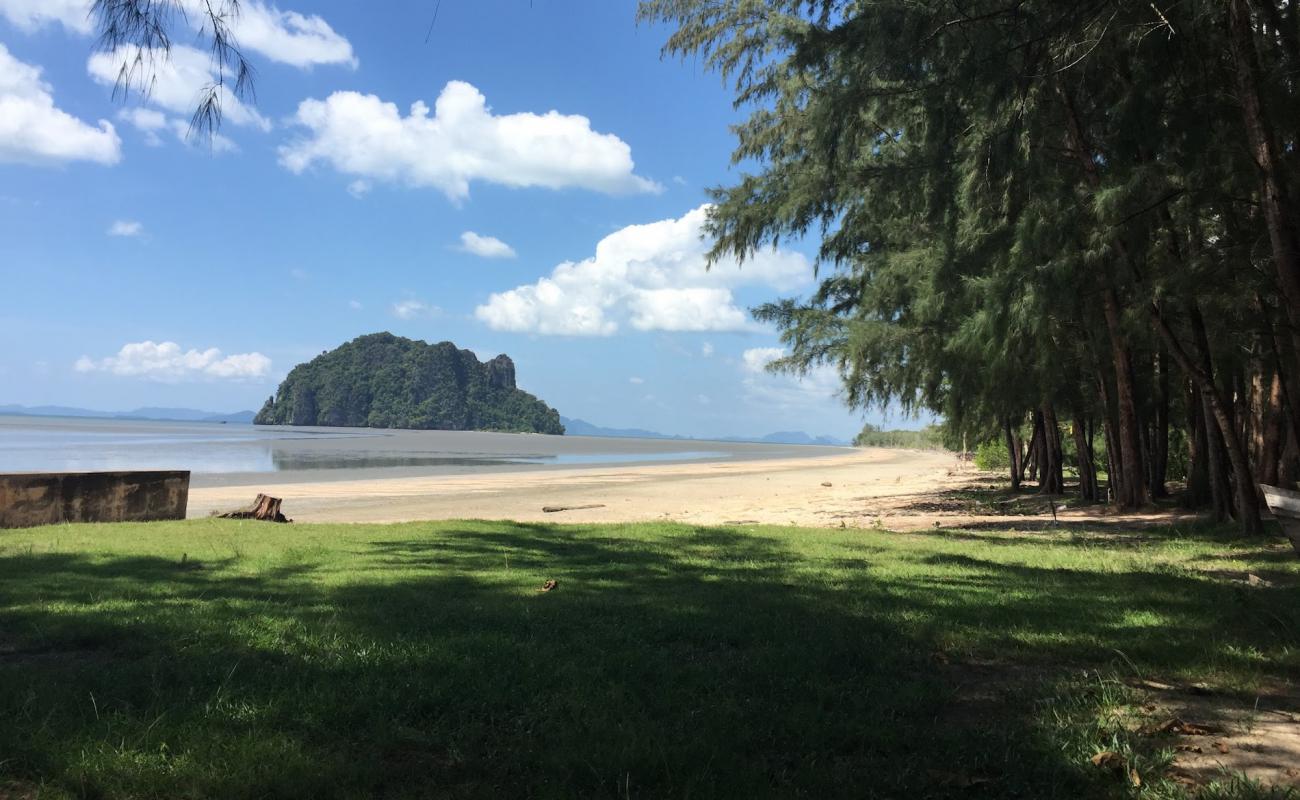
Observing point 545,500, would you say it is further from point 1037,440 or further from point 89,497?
point 1037,440

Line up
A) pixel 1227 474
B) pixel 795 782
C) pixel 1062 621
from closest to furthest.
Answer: pixel 795 782, pixel 1062 621, pixel 1227 474

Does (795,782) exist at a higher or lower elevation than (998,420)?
lower

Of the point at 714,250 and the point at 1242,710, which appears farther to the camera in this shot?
the point at 714,250

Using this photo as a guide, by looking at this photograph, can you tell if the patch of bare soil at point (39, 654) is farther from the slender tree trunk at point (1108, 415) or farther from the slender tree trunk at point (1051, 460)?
the slender tree trunk at point (1051, 460)

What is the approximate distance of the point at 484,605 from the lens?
237 inches

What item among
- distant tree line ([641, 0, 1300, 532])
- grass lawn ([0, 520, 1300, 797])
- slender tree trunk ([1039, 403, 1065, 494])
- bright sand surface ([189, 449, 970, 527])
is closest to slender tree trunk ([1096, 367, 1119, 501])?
distant tree line ([641, 0, 1300, 532])

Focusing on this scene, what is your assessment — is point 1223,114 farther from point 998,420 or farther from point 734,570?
point 998,420

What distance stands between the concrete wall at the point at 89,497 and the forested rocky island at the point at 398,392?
485 feet

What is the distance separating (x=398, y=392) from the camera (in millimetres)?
161500

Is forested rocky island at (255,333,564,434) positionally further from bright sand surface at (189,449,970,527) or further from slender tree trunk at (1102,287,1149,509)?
slender tree trunk at (1102,287,1149,509)

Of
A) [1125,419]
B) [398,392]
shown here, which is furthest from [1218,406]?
[398,392]

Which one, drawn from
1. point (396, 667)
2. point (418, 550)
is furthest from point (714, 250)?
point (396, 667)

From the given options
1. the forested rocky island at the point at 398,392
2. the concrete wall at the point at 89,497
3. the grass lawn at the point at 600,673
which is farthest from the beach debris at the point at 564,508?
the forested rocky island at the point at 398,392

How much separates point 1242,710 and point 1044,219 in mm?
7376
